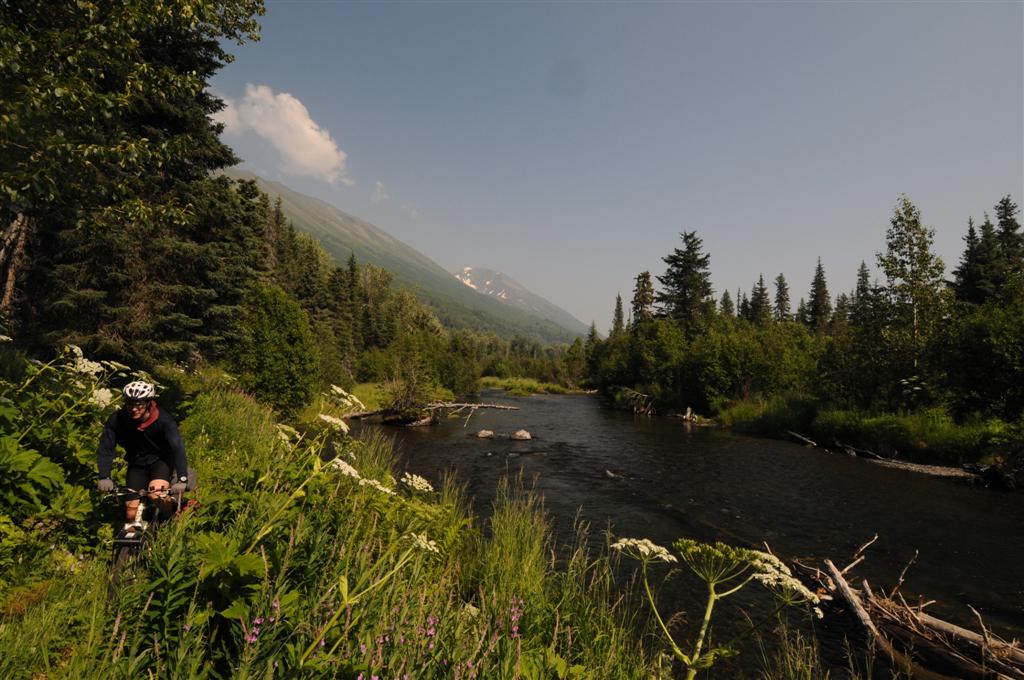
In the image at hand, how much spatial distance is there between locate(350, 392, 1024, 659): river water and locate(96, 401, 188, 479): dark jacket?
15.7ft

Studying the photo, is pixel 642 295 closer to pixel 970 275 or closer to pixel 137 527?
pixel 970 275

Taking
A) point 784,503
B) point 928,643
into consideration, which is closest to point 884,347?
point 784,503

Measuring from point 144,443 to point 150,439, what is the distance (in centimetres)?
11

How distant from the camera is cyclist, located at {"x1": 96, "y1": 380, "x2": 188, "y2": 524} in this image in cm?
438

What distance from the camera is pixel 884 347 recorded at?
76.7 feet

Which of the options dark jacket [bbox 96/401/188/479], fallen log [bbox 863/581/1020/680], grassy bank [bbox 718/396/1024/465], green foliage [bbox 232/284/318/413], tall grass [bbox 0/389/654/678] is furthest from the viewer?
green foliage [bbox 232/284/318/413]

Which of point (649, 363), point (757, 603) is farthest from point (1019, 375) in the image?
point (649, 363)

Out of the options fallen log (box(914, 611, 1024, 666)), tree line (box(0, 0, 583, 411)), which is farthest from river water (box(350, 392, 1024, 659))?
tree line (box(0, 0, 583, 411))

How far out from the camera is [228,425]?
36.6 ft

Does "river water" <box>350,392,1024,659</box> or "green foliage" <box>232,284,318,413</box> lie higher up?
"river water" <box>350,392,1024,659</box>

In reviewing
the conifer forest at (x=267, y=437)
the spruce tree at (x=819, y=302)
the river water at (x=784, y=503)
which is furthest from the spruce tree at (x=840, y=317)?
the river water at (x=784, y=503)

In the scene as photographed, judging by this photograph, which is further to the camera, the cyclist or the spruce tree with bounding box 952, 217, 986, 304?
the spruce tree with bounding box 952, 217, 986, 304

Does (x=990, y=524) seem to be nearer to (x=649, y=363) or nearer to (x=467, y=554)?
(x=467, y=554)

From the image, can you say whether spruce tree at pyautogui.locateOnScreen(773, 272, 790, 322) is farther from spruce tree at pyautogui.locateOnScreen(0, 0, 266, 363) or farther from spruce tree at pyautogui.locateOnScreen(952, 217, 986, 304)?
spruce tree at pyautogui.locateOnScreen(0, 0, 266, 363)
